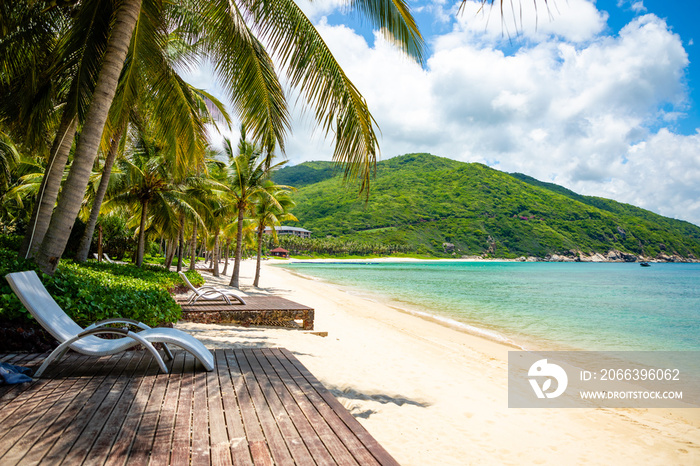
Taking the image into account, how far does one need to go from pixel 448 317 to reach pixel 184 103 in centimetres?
1123

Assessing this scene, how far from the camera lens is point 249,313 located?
25.3ft

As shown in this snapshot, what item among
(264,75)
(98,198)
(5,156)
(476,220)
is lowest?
(98,198)

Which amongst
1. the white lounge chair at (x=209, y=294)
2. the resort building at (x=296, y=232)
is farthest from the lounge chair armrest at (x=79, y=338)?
the resort building at (x=296, y=232)

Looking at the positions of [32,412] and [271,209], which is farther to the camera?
[271,209]

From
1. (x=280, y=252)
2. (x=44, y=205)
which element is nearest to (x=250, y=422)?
(x=44, y=205)

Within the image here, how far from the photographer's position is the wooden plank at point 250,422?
188 centimetres

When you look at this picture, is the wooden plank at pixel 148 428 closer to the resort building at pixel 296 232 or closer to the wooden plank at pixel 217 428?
the wooden plank at pixel 217 428

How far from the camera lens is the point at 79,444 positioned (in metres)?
1.93

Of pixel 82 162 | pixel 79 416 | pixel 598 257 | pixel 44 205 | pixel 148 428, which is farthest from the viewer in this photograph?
pixel 598 257

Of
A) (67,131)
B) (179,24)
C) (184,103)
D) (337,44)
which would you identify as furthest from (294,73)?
(179,24)

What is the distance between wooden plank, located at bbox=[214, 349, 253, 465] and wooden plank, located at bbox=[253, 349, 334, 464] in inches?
8.8

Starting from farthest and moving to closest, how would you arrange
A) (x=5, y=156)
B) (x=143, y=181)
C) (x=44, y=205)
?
(x=5, y=156) → (x=143, y=181) → (x=44, y=205)

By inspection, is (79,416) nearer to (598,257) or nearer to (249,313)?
(249,313)

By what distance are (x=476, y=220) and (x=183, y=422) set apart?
103121 millimetres
